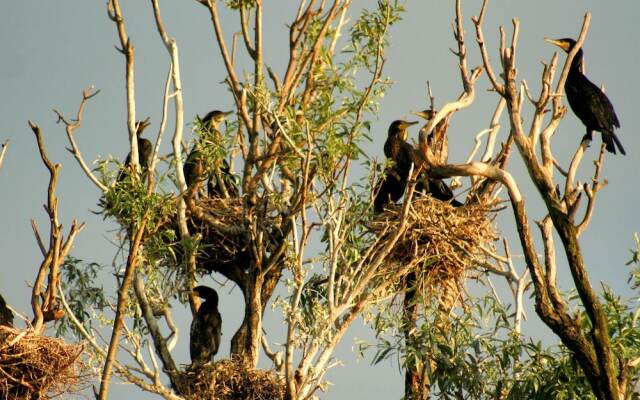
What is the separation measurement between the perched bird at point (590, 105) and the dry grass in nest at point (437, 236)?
1.43 metres

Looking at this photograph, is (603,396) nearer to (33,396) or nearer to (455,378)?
(455,378)

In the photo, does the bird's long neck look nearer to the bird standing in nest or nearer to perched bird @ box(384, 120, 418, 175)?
the bird standing in nest

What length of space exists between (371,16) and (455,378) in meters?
3.84

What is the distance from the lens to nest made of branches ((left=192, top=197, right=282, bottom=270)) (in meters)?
12.8

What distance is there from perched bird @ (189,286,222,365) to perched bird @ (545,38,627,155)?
15.2 ft

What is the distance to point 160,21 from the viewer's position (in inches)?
514

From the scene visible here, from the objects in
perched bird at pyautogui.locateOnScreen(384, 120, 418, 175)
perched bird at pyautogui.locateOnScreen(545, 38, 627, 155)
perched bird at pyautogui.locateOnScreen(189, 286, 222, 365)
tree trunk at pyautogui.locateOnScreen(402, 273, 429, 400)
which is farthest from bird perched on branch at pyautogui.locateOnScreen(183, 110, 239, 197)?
perched bird at pyautogui.locateOnScreen(545, 38, 627, 155)

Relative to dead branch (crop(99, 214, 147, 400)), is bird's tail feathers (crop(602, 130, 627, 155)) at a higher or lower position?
higher

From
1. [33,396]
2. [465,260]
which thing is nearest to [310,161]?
[465,260]

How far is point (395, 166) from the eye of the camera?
14.3m

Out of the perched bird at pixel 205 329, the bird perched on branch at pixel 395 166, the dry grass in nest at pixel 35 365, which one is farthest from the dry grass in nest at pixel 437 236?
the dry grass in nest at pixel 35 365

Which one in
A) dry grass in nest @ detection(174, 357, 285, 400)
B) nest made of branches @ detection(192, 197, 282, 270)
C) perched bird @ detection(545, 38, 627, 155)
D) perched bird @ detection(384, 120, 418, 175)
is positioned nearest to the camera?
dry grass in nest @ detection(174, 357, 285, 400)

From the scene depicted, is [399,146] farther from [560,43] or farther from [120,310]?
[120,310]

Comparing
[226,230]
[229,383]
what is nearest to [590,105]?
[226,230]
